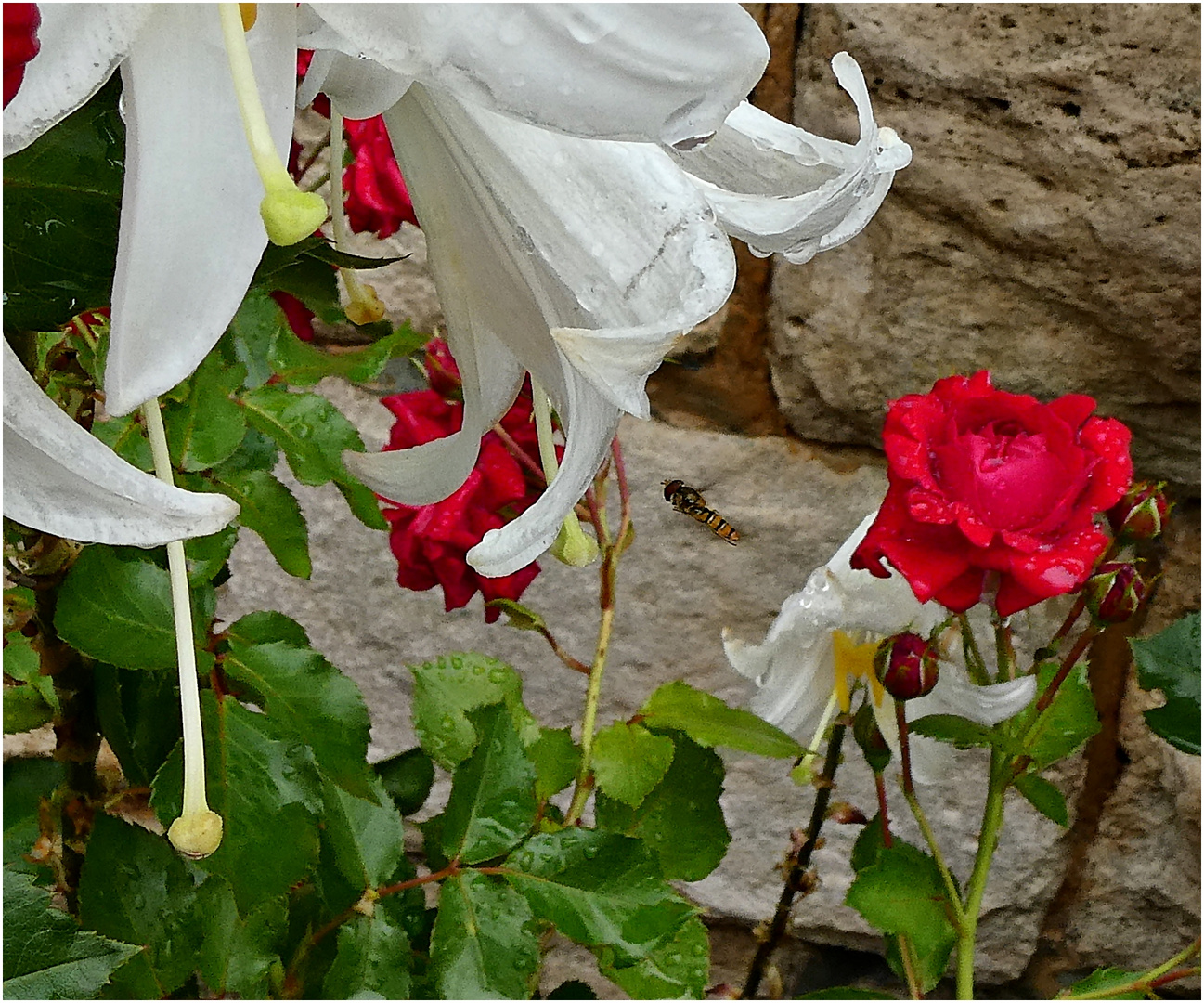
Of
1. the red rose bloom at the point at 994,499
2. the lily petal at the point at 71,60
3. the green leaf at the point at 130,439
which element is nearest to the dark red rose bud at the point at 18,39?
the lily petal at the point at 71,60

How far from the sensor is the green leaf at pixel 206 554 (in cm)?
34

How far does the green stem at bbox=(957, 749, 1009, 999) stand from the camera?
454 mm

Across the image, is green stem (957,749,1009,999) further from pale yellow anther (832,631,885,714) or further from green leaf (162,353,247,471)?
green leaf (162,353,247,471)

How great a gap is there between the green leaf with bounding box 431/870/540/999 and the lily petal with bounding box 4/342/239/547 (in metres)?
0.24

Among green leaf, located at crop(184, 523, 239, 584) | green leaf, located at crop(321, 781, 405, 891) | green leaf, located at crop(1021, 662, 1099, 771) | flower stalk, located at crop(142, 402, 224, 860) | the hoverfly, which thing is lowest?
green leaf, located at crop(321, 781, 405, 891)

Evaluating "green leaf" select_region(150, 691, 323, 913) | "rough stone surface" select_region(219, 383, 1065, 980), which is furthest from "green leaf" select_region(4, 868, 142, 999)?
"rough stone surface" select_region(219, 383, 1065, 980)


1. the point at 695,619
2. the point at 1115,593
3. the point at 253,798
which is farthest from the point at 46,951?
the point at 695,619

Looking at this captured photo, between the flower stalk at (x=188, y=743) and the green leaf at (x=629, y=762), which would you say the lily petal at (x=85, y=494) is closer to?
the flower stalk at (x=188, y=743)

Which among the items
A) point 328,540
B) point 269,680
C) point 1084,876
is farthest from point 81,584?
point 1084,876

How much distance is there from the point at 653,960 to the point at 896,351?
382 mm

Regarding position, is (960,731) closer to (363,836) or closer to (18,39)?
(363,836)

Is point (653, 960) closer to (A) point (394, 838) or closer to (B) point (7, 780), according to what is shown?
(A) point (394, 838)

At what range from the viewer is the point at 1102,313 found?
62 centimetres

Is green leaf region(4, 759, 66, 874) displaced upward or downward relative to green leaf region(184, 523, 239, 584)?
downward
